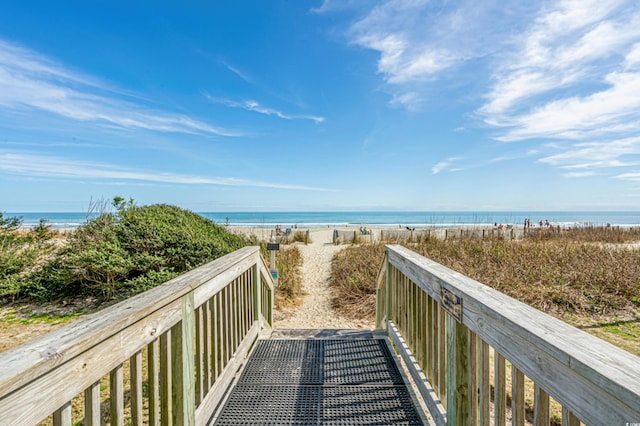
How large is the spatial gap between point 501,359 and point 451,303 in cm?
45

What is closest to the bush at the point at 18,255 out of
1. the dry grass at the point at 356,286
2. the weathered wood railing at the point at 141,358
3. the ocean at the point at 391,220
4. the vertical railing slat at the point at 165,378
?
the weathered wood railing at the point at 141,358

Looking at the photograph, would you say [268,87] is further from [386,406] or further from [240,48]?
[386,406]

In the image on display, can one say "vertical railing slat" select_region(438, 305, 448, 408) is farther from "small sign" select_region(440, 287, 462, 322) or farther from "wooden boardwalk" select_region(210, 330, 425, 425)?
"wooden boardwalk" select_region(210, 330, 425, 425)

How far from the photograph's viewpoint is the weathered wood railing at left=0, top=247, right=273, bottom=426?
0.79 metres

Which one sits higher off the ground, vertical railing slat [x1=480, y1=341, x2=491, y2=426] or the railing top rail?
the railing top rail

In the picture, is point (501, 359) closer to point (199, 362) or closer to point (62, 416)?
point (62, 416)

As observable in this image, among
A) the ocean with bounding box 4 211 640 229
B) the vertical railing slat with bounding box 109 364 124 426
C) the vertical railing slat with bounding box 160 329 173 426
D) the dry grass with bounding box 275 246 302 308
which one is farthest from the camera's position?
the ocean with bounding box 4 211 640 229

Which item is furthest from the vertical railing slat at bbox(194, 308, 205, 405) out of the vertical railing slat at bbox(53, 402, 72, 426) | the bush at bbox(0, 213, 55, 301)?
the bush at bbox(0, 213, 55, 301)

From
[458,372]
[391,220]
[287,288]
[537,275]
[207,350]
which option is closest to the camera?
[458,372]

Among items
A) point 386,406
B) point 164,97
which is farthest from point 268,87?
point 386,406

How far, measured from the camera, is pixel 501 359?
1303 mm

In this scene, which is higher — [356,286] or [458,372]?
[458,372]

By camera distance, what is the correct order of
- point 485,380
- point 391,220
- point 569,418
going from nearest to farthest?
point 569,418
point 485,380
point 391,220

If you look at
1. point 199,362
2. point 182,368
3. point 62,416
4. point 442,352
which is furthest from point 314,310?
point 62,416
